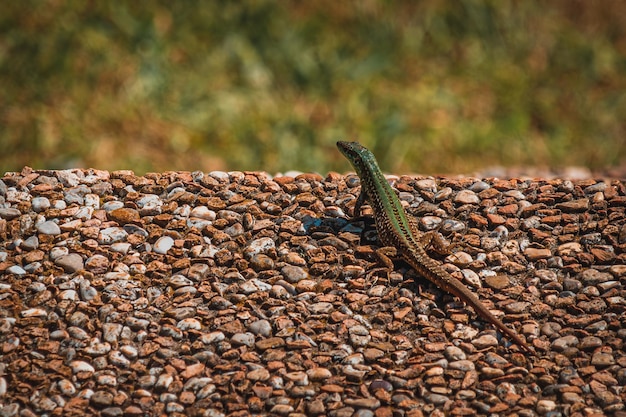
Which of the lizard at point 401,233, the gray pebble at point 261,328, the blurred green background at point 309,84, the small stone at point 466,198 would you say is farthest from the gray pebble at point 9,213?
the small stone at point 466,198

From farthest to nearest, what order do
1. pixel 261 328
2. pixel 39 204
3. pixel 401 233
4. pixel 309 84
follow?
1. pixel 309 84
2. pixel 39 204
3. pixel 401 233
4. pixel 261 328

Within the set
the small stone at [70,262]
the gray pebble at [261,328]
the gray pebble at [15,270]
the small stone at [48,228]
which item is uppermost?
the small stone at [48,228]

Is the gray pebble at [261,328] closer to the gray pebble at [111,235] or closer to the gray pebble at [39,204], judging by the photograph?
the gray pebble at [111,235]

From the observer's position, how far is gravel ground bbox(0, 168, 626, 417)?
4.21m

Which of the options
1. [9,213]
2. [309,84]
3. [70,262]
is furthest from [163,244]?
[309,84]

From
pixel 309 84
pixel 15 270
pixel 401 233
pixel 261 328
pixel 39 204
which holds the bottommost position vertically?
pixel 261 328

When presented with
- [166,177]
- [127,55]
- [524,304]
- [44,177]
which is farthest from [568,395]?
[127,55]

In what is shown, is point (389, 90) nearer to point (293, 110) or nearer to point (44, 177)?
point (293, 110)

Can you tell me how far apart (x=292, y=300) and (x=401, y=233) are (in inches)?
32.5

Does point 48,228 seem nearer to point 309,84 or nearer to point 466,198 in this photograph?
point 466,198

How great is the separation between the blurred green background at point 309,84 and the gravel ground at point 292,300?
2.69 meters

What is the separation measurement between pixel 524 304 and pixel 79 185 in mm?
2940

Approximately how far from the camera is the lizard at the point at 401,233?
466cm

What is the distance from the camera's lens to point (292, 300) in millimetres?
4750
